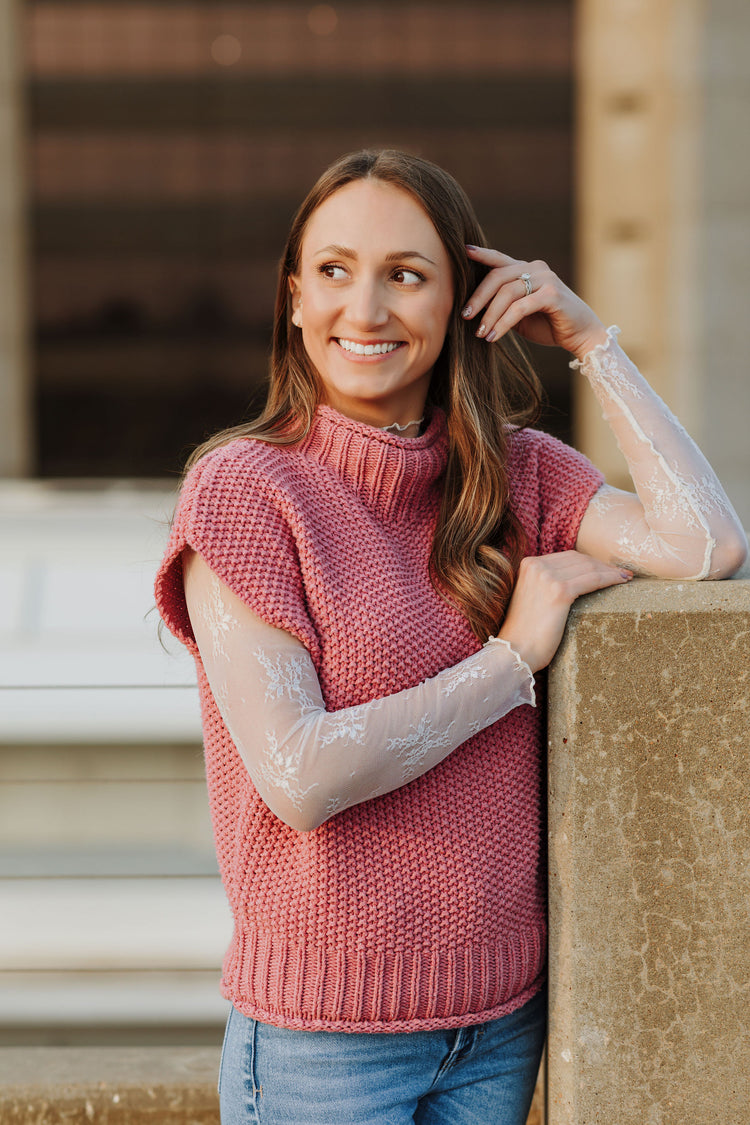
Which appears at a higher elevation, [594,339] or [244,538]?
[594,339]

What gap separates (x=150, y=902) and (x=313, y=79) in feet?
8.79

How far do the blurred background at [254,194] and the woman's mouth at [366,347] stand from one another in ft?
4.46

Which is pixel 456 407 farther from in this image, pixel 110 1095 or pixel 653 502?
pixel 110 1095

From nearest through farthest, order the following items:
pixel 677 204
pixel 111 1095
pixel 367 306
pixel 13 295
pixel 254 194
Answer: pixel 367 306, pixel 111 1095, pixel 677 204, pixel 13 295, pixel 254 194

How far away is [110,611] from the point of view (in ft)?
8.04

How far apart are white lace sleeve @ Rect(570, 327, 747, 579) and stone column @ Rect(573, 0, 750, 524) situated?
2.02m

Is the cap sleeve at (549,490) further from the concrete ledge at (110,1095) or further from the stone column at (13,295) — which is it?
the stone column at (13,295)

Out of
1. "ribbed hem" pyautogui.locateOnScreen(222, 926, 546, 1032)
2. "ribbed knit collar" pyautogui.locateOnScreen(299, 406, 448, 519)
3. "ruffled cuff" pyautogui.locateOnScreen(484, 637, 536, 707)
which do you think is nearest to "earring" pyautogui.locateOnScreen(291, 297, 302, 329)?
"ribbed knit collar" pyautogui.locateOnScreen(299, 406, 448, 519)

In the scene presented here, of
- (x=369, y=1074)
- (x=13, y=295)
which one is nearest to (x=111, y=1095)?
(x=369, y=1074)

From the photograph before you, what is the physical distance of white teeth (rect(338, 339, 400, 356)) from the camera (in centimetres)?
125

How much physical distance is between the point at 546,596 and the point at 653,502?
0.76 ft

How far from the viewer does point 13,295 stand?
3.69 metres

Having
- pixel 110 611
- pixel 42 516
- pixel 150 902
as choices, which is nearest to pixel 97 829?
pixel 150 902

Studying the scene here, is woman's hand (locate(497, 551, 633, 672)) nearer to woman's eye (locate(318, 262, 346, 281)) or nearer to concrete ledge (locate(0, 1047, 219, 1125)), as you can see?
woman's eye (locate(318, 262, 346, 281))
